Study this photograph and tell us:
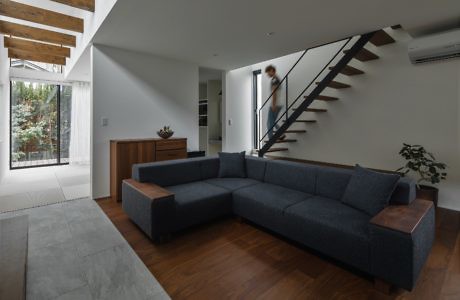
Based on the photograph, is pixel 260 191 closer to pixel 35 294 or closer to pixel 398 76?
pixel 35 294

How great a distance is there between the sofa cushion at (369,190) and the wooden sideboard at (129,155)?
2.97 metres

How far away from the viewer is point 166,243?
2.42m

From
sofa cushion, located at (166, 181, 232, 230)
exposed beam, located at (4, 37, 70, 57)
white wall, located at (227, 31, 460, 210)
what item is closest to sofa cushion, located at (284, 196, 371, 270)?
sofa cushion, located at (166, 181, 232, 230)

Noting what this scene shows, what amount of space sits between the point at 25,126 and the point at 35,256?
18.3 feet

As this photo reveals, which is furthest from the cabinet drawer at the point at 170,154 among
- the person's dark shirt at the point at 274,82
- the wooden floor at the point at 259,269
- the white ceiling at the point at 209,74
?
the person's dark shirt at the point at 274,82

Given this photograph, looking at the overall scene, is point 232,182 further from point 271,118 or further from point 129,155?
point 271,118

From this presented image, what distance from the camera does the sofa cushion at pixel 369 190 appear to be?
6.77ft

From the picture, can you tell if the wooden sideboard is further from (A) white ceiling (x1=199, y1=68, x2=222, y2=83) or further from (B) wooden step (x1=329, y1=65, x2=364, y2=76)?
(B) wooden step (x1=329, y1=65, x2=364, y2=76)

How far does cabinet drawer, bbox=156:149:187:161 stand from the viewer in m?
4.13

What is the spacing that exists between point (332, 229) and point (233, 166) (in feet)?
5.94

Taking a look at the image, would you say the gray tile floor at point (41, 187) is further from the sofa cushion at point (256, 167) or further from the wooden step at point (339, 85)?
the wooden step at point (339, 85)

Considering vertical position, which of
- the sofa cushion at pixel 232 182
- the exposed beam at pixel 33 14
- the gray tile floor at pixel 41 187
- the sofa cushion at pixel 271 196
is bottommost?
the gray tile floor at pixel 41 187

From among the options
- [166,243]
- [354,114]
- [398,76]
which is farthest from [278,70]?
[166,243]

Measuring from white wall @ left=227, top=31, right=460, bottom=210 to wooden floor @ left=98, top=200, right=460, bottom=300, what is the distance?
1.46m
